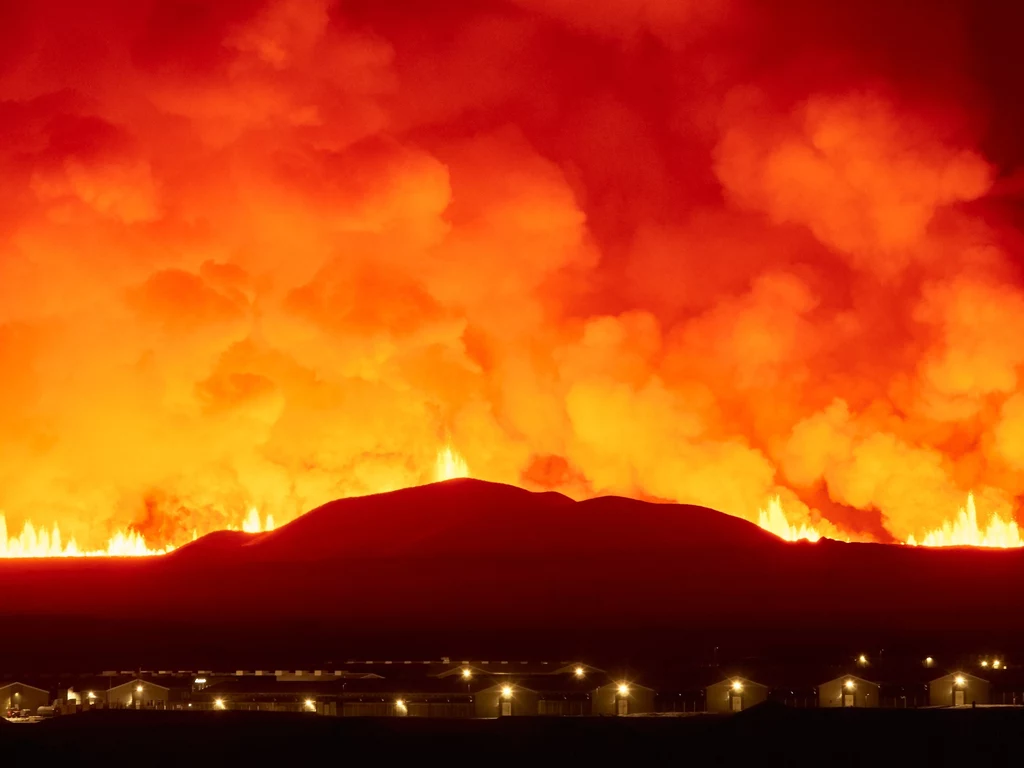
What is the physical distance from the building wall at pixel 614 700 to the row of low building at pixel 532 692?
3 cm

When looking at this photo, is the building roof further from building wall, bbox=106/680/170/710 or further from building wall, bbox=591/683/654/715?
building wall, bbox=591/683/654/715

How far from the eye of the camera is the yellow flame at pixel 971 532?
308ft

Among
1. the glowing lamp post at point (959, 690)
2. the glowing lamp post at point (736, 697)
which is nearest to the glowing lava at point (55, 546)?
the glowing lamp post at point (736, 697)

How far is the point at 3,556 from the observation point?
96250 mm

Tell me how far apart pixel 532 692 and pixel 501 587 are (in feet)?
124

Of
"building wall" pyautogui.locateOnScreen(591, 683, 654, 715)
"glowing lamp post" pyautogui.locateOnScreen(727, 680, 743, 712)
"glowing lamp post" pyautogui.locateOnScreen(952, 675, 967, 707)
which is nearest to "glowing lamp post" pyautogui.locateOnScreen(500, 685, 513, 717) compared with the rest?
"building wall" pyautogui.locateOnScreen(591, 683, 654, 715)

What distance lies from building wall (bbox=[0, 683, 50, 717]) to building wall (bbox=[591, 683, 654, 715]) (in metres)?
19.4

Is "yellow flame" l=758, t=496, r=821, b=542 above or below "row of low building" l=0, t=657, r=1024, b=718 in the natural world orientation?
above

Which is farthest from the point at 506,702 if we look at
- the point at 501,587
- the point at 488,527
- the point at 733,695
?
the point at 488,527

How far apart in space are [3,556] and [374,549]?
26.8 m

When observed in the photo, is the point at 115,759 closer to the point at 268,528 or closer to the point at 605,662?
the point at 605,662

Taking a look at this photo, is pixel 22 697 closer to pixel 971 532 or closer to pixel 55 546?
pixel 55 546

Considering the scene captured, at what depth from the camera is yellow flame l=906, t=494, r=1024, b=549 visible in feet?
308

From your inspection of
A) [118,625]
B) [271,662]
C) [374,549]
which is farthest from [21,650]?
[374,549]
